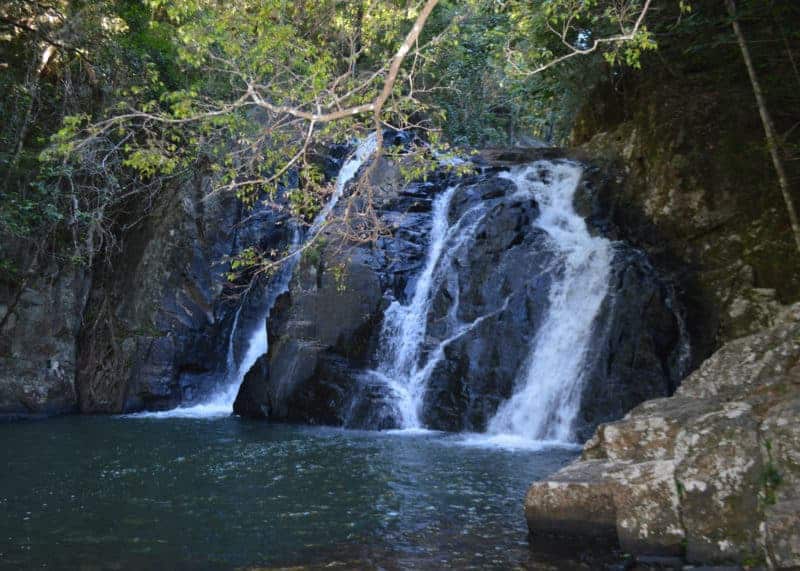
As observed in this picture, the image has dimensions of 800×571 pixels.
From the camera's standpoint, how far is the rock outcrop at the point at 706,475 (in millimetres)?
5223

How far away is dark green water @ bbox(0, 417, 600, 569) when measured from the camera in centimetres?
612

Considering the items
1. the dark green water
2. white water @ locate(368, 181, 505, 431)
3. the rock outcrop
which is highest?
white water @ locate(368, 181, 505, 431)

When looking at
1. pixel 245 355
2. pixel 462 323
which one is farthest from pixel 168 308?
pixel 462 323

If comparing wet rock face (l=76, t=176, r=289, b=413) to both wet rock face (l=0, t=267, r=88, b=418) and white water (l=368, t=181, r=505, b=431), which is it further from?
white water (l=368, t=181, r=505, b=431)

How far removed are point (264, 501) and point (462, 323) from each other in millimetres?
6789

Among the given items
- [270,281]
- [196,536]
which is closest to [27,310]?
[270,281]

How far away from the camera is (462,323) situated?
13883mm

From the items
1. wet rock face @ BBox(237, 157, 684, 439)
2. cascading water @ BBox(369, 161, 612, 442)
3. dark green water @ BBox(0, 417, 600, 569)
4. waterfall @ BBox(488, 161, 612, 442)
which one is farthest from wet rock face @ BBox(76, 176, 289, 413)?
waterfall @ BBox(488, 161, 612, 442)

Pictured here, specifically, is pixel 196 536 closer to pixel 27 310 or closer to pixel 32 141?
pixel 27 310

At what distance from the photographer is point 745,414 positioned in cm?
584

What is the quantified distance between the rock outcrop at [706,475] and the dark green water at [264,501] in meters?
0.63

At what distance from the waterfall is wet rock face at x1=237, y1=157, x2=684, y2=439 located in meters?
0.19

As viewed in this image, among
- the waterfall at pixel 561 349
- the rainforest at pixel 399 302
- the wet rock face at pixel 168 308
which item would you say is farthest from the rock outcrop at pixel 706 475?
the wet rock face at pixel 168 308

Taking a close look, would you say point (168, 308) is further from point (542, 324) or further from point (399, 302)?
point (542, 324)
